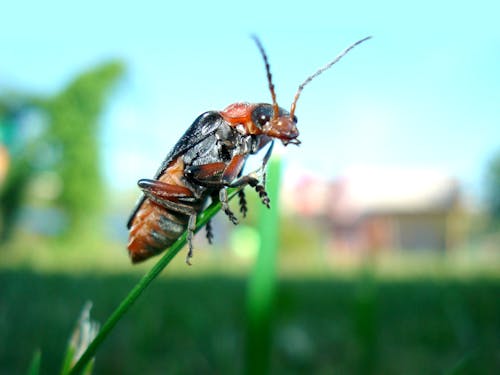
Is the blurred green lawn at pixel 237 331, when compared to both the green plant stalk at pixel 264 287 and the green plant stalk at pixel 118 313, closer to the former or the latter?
the green plant stalk at pixel 264 287

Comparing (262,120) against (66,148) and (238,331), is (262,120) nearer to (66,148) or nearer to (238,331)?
(238,331)

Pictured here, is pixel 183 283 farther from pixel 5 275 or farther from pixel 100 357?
pixel 100 357

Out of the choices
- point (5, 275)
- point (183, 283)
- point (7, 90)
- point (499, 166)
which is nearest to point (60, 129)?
point (7, 90)

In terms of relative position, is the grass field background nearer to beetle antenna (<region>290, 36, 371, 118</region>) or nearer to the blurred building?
beetle antenna (<region>290, 36, 371, 118</region>)

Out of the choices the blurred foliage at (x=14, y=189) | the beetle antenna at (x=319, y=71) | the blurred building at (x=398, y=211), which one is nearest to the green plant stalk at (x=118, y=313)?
the beetle antenna at (x=319, y=71)

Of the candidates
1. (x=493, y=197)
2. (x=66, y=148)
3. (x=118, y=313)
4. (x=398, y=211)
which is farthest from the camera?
(x=398, y=211)

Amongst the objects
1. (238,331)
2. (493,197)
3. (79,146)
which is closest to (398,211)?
(493,197)
